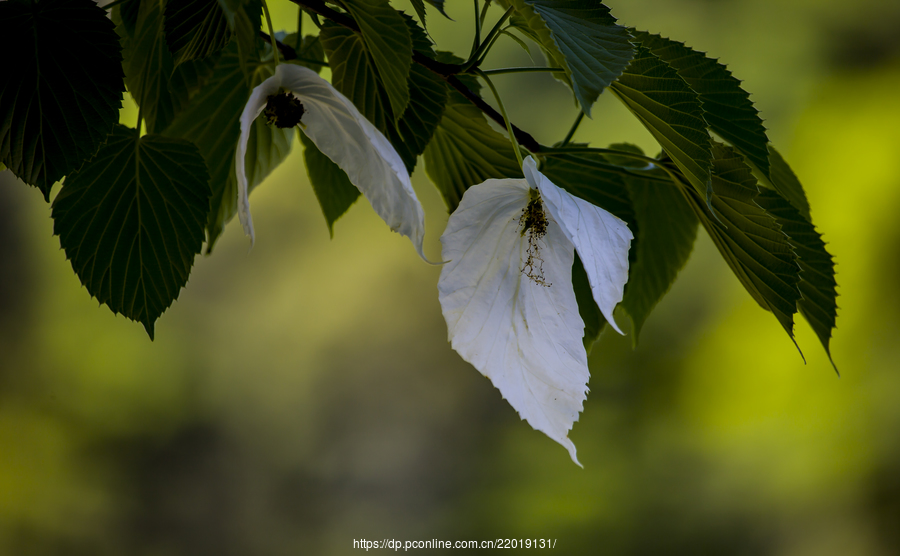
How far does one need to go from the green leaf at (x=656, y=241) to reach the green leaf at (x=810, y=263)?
0.05m

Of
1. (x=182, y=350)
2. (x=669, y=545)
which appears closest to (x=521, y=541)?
(x=669, y=545)

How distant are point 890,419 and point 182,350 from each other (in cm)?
173

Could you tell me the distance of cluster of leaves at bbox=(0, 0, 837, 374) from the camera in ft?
0.54

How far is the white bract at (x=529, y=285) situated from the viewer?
152 mm

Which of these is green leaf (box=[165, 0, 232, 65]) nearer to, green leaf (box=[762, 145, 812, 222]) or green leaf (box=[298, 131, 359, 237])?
green leaf (box=[298, 131, 359, 237])

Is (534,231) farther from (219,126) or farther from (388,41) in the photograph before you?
(219,126)

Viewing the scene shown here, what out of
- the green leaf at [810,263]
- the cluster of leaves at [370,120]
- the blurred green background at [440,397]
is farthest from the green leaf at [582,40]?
the blurred green background at [440,397]

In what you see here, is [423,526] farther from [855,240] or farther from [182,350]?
[855,240]

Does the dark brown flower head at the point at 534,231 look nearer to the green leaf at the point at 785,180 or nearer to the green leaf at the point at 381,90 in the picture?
the green leaf at the point at 381,90

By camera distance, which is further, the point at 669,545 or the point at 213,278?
the point at 669,545

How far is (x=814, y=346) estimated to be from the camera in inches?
56.9

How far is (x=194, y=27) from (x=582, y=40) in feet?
0.35

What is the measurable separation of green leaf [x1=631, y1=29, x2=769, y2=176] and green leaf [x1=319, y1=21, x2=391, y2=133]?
0.09m

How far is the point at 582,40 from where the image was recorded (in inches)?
6.0
